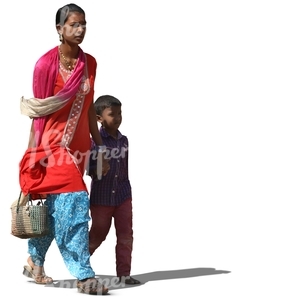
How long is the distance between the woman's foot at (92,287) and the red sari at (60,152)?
3.11 feet

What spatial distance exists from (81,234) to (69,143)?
3.13 feet

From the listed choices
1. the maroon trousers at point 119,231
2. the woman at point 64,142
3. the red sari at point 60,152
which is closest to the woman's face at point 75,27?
the woman at point 64,142

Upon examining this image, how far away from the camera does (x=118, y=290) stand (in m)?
13.1

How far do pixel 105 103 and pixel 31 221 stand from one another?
1.64 metres

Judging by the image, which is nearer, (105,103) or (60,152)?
(60,152)

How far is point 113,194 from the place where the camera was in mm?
13570

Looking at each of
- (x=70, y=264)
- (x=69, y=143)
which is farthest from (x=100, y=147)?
(x=70, y=264)

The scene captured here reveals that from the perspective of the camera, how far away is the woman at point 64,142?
504 inches

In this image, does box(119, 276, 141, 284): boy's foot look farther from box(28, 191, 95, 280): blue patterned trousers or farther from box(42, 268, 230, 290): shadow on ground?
box(28, 191, 95, 280): blue patterned trousers

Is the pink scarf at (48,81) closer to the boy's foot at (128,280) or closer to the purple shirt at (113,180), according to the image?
the purple shirt at (113,180)

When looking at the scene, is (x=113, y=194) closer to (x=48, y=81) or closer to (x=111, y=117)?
(x=111, y=117)

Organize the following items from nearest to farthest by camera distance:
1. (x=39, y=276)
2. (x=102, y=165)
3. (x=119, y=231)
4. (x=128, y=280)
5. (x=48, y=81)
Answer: (x=48, y=81) → (x=102, y=165) → (x=39, y=276) → (x=128, y=280) → (x=119, y=231)

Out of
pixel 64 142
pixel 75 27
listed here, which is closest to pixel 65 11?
pixel 75 27

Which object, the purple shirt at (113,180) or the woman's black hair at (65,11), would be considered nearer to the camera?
the woman's black hair at (65,11)
